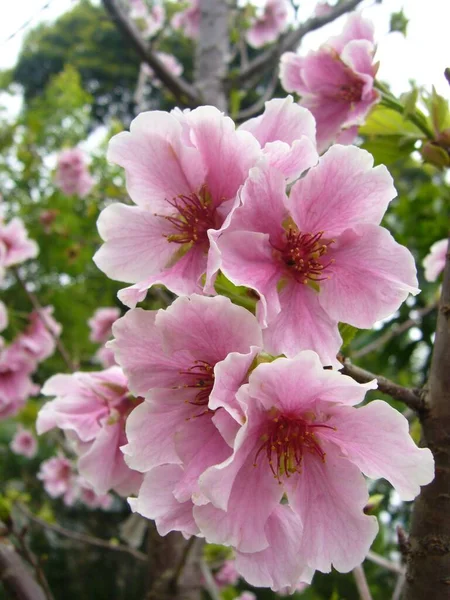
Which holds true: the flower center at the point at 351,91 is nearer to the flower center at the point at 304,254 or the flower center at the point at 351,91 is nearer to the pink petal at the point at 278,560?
the flower center at the point at 304,254

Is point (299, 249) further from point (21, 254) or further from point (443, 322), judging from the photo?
point (21, 254)

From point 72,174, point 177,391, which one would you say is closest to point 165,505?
point 177,391

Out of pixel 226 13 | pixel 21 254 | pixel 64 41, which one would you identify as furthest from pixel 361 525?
pixel 64 41

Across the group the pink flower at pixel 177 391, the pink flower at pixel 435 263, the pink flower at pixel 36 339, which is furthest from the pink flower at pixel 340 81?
the pink flower at pixel 36 339

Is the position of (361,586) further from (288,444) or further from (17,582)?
(17,582)

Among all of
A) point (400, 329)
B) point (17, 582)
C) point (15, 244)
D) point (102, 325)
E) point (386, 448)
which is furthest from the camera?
point (102, 325)

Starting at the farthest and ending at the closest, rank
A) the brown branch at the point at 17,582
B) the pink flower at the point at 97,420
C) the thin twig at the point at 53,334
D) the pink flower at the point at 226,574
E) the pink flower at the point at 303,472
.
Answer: the pink flower at the point at 226,574 < the thin twig at the point at 53,334 < the brown branch at the point at 17,582 < the pink flower at the point at 97,420 < the pink flower at the point at 303,472
